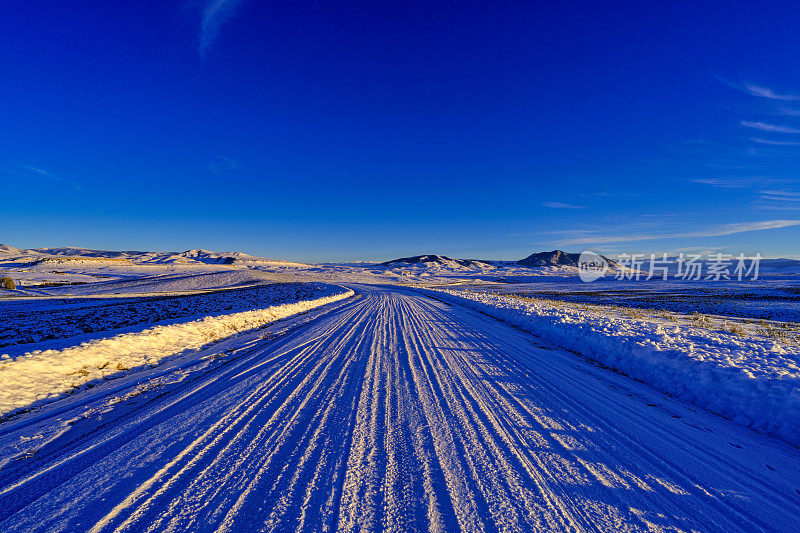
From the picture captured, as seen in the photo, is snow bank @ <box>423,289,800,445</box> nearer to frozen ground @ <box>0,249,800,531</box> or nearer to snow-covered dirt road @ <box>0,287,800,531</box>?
frozen ground @ <box>0,249,800,531</box>

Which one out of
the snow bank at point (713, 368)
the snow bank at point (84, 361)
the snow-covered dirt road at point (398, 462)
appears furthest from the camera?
the snow bank at point (84, 361)

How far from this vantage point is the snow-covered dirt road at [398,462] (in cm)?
273

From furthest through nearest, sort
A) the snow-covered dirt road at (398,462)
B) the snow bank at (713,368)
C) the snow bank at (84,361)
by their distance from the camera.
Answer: the snow bank at (84,361), the snow bank at (713,368), the snow-covered dirt road at (398,462)

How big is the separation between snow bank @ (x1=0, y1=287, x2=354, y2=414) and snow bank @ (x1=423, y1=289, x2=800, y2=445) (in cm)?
1088

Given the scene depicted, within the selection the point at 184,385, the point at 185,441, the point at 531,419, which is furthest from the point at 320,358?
the point at 531,419

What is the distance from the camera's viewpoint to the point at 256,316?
1493cm

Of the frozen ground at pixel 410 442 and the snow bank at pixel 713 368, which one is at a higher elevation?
the snow bank at pixel 713 368

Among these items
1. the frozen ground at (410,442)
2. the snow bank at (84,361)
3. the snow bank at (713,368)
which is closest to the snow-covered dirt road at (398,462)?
the frozen ground at (410,442)

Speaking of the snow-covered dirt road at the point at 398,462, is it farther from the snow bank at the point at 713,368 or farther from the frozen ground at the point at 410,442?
the snow bank at the point at 713,368

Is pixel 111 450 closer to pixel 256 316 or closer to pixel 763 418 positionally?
pixel 763 418

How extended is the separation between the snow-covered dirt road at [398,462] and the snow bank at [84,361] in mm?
1136

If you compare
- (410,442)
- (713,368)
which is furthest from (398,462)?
(713,368)

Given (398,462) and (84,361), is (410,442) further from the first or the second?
(84,361)

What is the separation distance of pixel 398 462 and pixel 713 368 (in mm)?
5992
